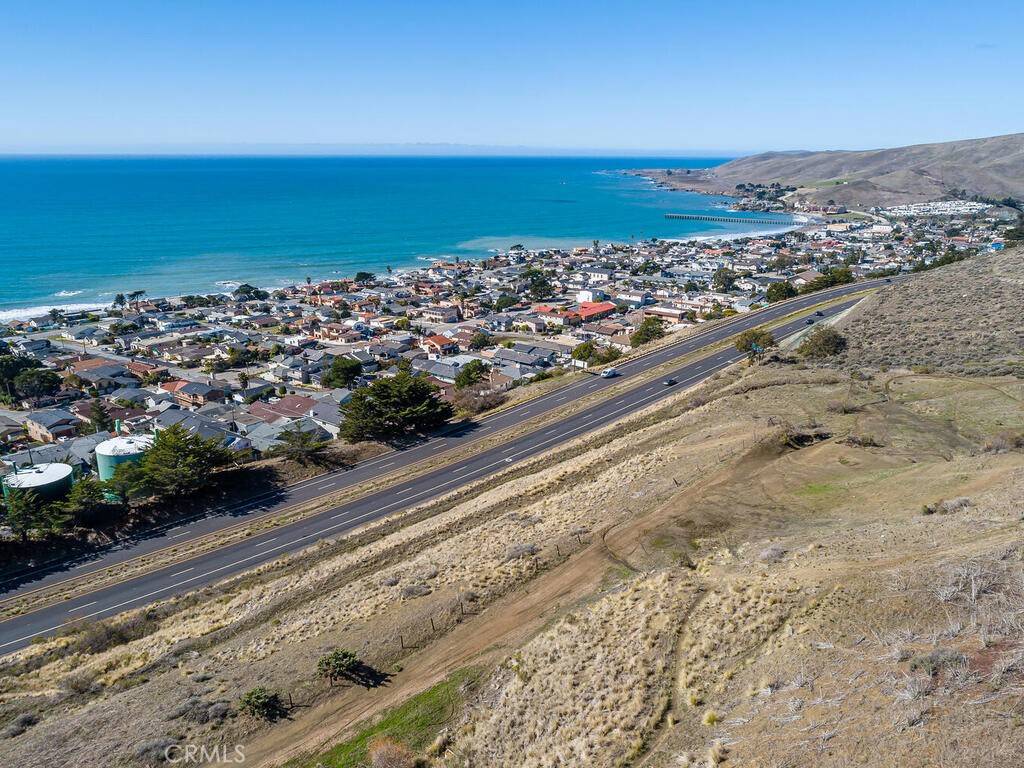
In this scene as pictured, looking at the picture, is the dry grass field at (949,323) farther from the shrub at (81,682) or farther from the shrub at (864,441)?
the shrub at (81,682)

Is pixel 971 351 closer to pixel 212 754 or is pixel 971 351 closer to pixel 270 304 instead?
pixel 212 754

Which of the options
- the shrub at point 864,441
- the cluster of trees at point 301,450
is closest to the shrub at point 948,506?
the shrub at point 864,441

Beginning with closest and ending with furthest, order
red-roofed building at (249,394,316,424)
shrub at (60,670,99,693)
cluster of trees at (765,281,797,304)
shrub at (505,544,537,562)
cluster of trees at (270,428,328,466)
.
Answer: shrub at (60,670,99,693) < shrub at (505,544,537,562) < cluster of trees at (270,428,328,466) < red-roofed building at (249,394,316,424) < cluster of trees at (765,281,797,304)

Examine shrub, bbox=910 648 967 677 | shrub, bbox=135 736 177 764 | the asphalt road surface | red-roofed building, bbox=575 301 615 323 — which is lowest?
the asphalt road surface

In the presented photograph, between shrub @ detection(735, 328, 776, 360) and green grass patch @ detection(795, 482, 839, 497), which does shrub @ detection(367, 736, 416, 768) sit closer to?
green grass patch @ detection(795, 482, 839, 497)

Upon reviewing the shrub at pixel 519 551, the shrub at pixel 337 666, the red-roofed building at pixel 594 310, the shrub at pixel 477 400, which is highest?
the red-roofed building at pixel 594 310


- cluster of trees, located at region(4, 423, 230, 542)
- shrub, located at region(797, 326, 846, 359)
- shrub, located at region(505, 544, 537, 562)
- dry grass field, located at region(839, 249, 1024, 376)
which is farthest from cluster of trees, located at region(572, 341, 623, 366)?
shrub, located at region(505, 544, 537, 562)

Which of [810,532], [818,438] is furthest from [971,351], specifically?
[810,532]

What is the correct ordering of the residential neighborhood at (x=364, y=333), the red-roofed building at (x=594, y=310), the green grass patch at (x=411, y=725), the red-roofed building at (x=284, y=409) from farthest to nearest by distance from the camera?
the red-roofed building at (x=594, y=310)
the residential neighborhood at (x=364, y=333)
the red-roofed building at (x=284, y=409)
the green grass patch at (x=411, y=725)
